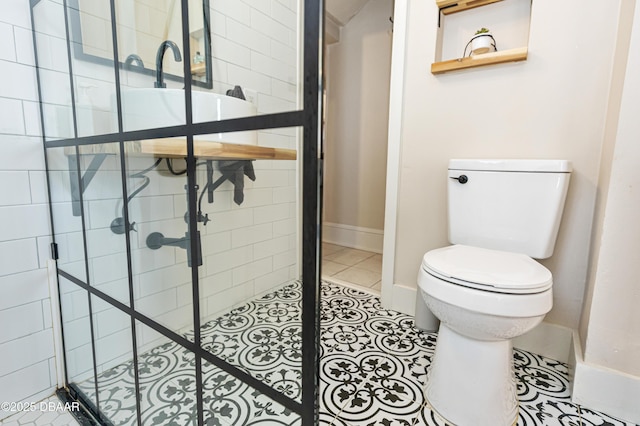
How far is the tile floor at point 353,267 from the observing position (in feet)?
6.77

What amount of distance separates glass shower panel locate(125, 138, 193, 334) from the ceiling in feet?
7.69

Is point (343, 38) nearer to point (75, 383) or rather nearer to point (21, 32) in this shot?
point (21, 32)

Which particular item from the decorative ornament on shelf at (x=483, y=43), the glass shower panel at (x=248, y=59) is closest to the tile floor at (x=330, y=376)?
the glass shower panel at (x=248, y=59)

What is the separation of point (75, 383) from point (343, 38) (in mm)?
2991

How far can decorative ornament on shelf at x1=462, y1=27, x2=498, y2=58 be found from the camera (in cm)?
131

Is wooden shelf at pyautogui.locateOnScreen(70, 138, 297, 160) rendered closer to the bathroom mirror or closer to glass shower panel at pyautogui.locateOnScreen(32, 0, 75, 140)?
the bathroom mirror

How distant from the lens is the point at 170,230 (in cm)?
77

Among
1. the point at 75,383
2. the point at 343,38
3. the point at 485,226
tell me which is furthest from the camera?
the point at 343,38

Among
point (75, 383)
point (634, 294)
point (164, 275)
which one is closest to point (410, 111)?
point (634, 294)

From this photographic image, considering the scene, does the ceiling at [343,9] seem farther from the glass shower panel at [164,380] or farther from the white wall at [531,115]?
the glass shower panel at [164,380]

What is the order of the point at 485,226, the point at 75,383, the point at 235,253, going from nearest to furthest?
1. the point at 235,253
2. the point at 75,383
3. the point at 485,226

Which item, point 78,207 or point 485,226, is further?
point 485,226

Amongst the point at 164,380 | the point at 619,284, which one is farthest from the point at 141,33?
the point at 619,284

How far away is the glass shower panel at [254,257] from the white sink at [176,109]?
Result: 0.03m
